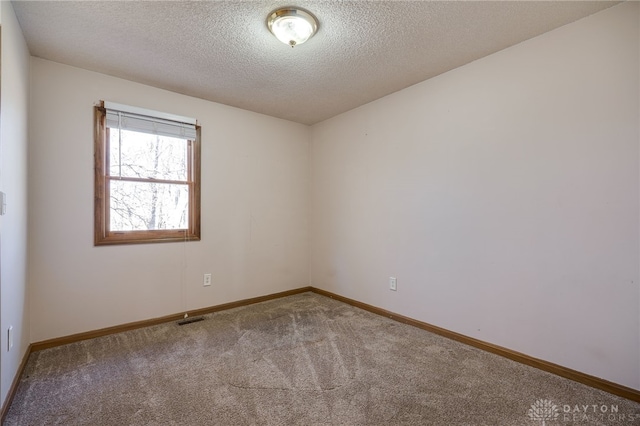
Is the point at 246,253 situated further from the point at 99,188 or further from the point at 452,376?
the point at 452,376

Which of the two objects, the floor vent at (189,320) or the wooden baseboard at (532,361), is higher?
the wooden baseboard at (532,361)

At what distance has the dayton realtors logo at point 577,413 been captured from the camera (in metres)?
1.63

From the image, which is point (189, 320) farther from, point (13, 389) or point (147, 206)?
point (13, 389)

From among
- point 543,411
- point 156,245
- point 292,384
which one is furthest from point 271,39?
point 543,411

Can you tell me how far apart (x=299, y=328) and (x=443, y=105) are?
8.29 feet

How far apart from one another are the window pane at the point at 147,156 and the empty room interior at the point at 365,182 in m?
0.08

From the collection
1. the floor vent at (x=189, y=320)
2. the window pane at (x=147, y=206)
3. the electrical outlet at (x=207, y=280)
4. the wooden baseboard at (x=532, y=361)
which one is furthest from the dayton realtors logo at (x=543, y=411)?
the window pane at (x=147, y=206)

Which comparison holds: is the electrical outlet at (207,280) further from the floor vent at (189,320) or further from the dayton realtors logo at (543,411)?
the dayton realtors logo at (543,411)

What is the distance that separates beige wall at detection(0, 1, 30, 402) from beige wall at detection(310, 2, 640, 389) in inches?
116

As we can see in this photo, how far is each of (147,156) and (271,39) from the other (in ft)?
5.77

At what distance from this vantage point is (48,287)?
→ 246 cm

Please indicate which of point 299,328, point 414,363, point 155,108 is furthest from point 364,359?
point 155,108

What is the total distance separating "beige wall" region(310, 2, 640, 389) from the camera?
1.84 meters

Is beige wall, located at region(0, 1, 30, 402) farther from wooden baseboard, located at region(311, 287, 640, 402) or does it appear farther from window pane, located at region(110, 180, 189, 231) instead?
wooden baseboard, located at region(311, 287, 640, 402)
